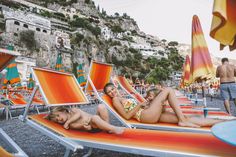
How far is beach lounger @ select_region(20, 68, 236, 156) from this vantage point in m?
1.71

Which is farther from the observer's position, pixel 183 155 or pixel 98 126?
pixel 98 126

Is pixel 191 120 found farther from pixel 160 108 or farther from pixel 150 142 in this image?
pixel 150 142

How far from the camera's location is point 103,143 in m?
2.00

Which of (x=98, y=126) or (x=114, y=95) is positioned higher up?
(x=114, y=95)

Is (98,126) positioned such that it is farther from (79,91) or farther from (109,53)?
(109,53)

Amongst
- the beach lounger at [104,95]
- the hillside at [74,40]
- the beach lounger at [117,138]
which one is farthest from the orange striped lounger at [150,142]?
the hillside at [74,40]

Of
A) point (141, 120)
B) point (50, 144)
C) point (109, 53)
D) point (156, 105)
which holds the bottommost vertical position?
point (50, 144)

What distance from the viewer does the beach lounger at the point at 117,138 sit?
1.71 m

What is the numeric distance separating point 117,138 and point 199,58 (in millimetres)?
3797

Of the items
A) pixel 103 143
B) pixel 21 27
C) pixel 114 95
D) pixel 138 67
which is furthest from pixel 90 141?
pixel 138 67

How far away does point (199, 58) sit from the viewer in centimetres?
533

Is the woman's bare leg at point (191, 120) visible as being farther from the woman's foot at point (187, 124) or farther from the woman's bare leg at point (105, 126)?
the woman's bare leg at point (105, 126)

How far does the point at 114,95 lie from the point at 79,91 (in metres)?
0.60

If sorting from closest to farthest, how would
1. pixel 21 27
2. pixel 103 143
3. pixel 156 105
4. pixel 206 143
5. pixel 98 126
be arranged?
pixel 206 143
pixel 103 143
pixel 98 126
pixel 156 105
pixel 21 27
